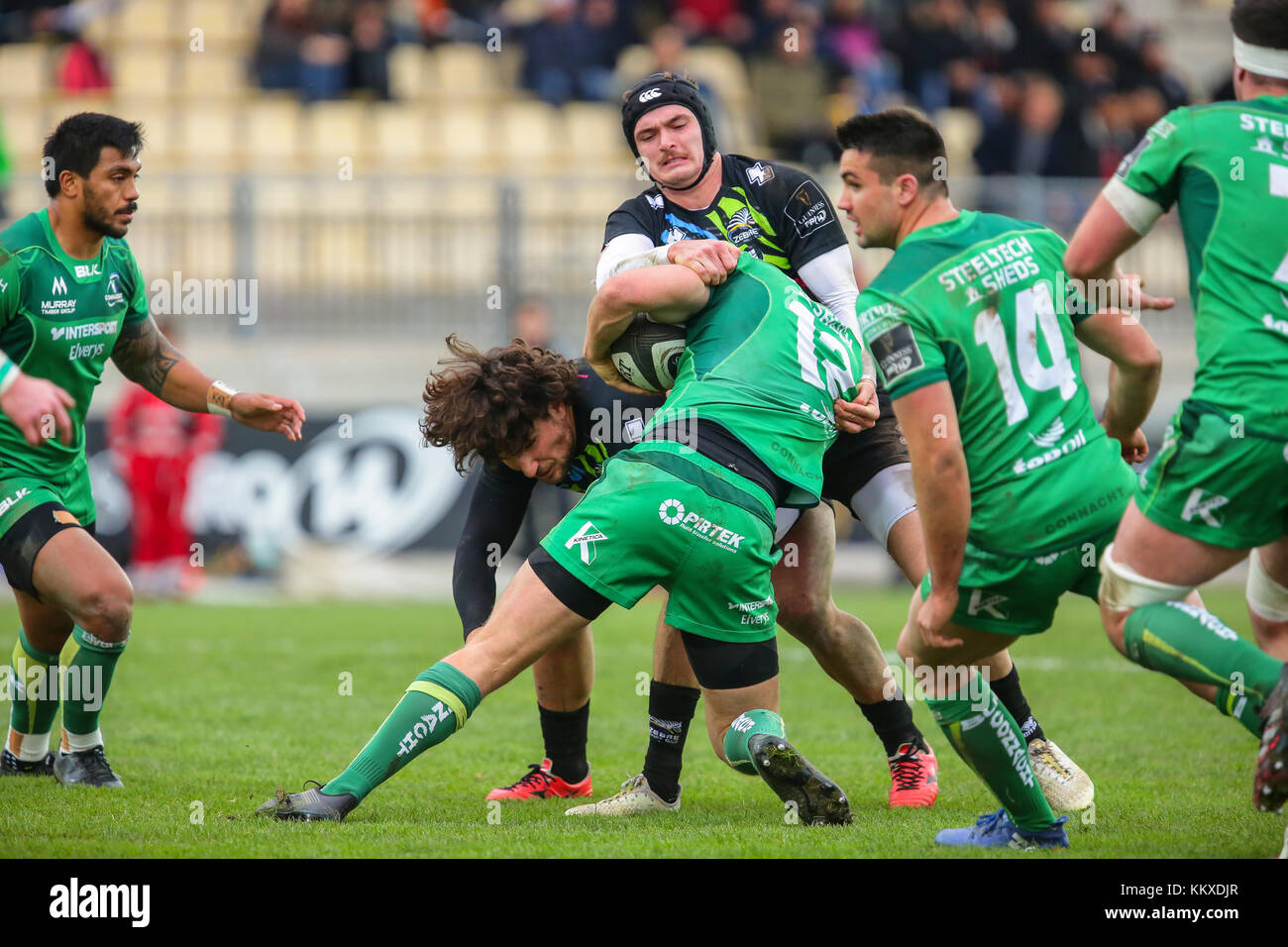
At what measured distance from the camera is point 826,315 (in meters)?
5.54

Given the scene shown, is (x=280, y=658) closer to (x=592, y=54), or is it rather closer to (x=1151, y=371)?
(x=1151, y=371)

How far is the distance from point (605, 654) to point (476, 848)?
586 centimetres

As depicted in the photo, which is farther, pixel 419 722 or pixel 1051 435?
pixel 419 722

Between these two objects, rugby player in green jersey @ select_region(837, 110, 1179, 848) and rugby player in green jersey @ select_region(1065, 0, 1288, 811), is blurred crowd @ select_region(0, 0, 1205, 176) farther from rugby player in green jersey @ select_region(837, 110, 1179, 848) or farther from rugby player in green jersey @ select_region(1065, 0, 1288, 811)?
rugby player in green jersey @ select_region(1065, 0, 1288, 811)

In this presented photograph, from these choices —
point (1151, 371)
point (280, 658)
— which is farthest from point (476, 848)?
point (280, 658)

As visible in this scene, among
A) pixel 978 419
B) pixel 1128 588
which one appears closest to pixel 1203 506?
pixel 1128 588

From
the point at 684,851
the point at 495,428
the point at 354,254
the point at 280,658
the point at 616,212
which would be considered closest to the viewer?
the point at 684,851

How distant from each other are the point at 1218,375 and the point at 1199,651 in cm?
77

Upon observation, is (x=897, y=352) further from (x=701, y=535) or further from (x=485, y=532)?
(x=485, y=532)

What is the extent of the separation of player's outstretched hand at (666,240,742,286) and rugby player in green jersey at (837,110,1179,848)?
67 cm

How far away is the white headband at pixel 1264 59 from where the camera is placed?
13.9 ft

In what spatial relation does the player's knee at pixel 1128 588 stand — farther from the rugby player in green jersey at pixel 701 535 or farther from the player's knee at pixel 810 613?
the player's knee at pixel 810 613

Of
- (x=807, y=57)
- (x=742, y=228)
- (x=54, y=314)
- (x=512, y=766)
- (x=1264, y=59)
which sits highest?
(x=807, y=57)

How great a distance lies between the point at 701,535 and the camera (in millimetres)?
4961
